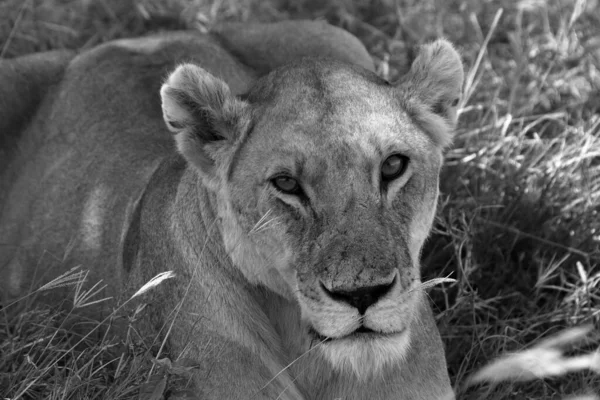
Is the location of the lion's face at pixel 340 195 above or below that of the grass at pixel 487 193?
above

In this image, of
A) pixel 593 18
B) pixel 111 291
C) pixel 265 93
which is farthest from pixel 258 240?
pixel 593 18

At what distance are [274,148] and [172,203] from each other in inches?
28.7

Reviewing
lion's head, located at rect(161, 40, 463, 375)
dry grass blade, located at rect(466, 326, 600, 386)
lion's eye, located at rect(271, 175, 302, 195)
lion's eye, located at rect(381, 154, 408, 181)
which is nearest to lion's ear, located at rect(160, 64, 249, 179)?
lion's head, located at rect(161, 40, 463, 375)

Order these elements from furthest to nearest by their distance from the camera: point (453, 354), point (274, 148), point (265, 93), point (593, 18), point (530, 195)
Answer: point (593, 18), point (530, 195), point (453, 354), point (265, 93), point (274, 148)

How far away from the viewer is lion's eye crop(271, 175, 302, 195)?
11.6 ft

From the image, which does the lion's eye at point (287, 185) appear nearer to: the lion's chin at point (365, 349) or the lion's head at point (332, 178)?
the lion's head at point (332, 178)

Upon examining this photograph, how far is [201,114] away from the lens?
381cm

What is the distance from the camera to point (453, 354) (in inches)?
181

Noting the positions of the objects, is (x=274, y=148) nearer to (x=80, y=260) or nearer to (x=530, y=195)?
(x=80, y=260)

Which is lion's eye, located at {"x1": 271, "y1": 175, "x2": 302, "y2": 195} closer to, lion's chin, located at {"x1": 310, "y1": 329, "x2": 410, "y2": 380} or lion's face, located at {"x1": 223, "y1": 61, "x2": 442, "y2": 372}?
lion's face, located at {"x1": 223, "y1": 61, "x2": 442, "y2": 372}

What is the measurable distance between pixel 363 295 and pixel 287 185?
49cm

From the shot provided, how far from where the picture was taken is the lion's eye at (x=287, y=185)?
354 cm

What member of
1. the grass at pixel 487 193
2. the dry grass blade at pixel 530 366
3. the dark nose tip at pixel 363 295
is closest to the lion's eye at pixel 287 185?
the dark nose tip at pixel 363 295

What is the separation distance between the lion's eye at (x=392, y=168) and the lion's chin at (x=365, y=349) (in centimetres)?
49
